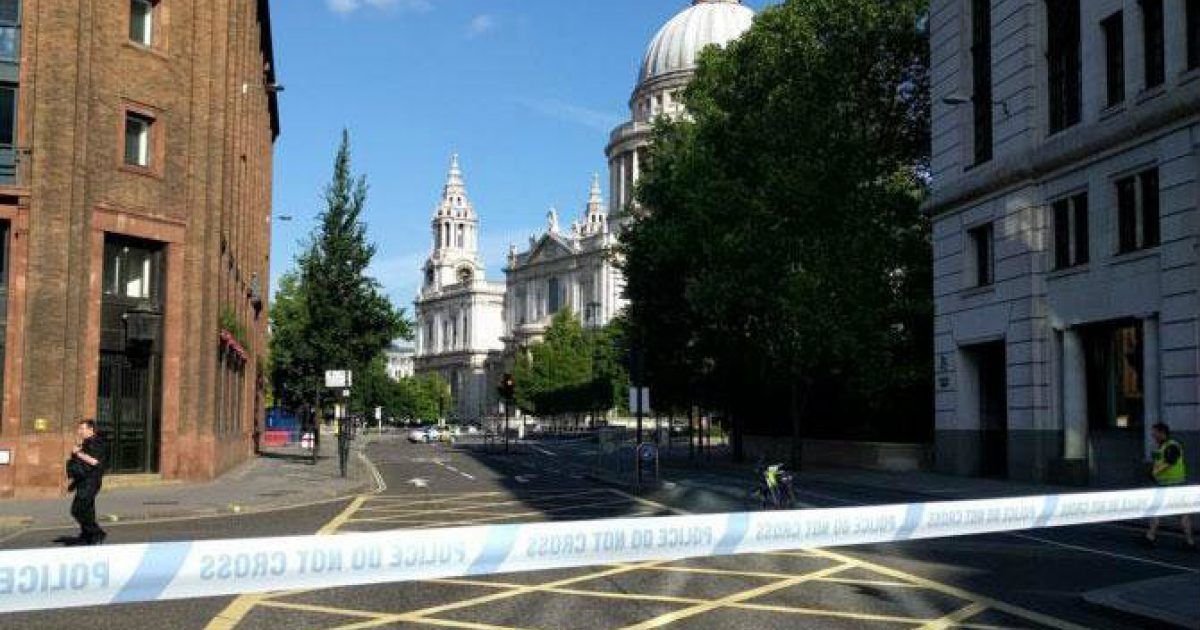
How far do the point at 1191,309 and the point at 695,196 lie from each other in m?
18.3

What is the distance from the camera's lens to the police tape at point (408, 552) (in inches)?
187

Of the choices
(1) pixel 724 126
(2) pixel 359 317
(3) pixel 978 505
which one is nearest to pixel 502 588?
(3) pixel 978 505

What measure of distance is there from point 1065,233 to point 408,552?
25.0 m

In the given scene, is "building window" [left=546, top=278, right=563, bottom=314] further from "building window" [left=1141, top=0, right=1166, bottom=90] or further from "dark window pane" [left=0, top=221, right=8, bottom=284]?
"building window" [left=1141, top=0, right=1166, bottom=90]

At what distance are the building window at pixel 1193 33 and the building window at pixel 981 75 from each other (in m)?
7.32

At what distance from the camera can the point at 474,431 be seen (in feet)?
378

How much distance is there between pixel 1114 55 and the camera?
2561 cm

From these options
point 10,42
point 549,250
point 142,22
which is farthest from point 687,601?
point 549,250

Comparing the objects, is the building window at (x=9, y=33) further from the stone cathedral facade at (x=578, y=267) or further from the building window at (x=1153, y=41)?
the stone cathedral facade at (x=578, y=267)

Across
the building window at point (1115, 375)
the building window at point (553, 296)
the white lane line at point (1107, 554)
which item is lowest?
the white lane line at point (1107, 554)

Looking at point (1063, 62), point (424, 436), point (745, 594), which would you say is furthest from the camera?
point (424, 436)

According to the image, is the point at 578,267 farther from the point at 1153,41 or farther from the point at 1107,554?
the point at 1107,554

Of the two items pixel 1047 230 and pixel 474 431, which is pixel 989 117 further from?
pixel 474 431

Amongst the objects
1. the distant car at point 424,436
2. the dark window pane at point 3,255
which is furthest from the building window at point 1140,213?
the distant car at point 424,436
